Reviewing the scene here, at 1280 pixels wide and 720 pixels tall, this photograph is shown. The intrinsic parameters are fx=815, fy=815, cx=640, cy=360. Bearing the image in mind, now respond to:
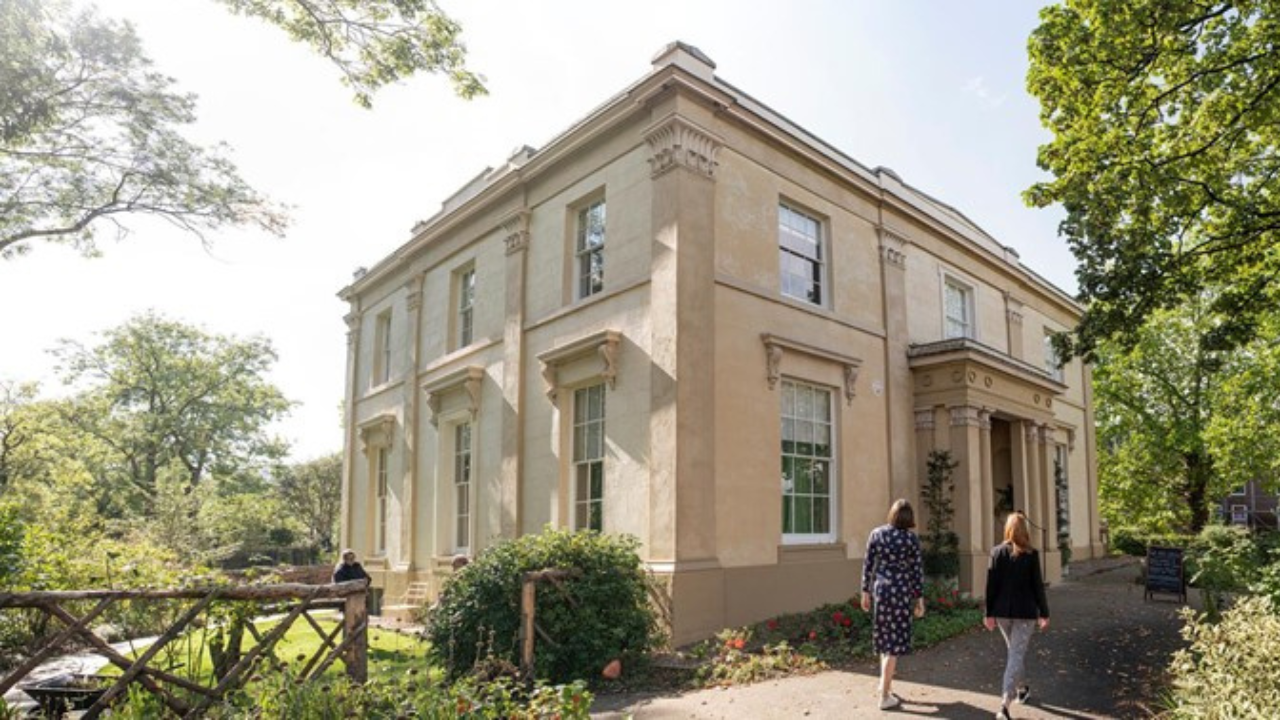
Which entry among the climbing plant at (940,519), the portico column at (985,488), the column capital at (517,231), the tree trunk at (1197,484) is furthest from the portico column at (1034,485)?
the tree trunk at (1197,484)

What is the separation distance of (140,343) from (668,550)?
38.9m

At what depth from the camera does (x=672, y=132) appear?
1190cm

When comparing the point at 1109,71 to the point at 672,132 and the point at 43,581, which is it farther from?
the point at 43,581

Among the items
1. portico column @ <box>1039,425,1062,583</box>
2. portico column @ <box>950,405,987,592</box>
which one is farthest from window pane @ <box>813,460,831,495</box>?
portico column @ <box>1039,425,1062,583</box>

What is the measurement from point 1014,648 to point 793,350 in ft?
21.6

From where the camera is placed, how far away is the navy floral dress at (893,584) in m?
7.51

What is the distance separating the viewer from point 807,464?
13367mm

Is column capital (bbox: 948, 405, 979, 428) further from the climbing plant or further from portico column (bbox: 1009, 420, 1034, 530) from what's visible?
portico column (bbox: 1009, 420, 1034, 530)

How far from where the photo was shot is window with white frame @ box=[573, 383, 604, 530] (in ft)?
42.5

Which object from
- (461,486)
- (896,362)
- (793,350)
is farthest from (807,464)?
(461,486)

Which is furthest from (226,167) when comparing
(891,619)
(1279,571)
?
(1279,571)

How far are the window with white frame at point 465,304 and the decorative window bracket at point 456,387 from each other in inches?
40.8

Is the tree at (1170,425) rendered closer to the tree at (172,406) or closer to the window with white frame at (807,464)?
the window with white frame at (807,464)

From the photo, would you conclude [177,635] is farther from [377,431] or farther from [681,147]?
[377,431]
